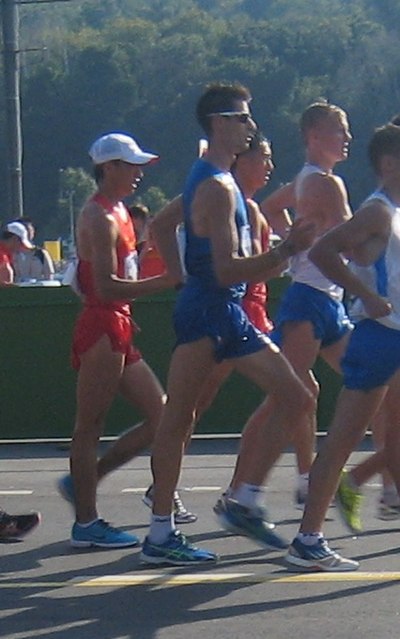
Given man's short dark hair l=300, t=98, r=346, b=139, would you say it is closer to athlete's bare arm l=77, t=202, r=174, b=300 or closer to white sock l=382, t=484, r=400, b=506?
athlete's bare arm l=77, t=202, r=174, b=300

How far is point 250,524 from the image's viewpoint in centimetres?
704

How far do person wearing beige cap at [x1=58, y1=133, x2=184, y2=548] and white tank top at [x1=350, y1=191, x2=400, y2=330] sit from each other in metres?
1.04

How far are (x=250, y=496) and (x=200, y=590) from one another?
0.64 meters

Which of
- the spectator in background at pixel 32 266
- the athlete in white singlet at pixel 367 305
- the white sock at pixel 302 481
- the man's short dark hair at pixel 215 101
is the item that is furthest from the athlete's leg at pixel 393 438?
the spectator in background at pixel 32 266

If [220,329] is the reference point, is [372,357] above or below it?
below

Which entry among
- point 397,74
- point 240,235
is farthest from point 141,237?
point 397,74

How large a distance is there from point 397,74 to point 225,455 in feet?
230

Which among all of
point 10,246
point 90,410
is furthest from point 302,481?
point 10,246

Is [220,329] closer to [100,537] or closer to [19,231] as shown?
[100,537]

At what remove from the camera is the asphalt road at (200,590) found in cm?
605

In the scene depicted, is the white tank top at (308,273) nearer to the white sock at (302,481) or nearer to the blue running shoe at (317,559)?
the white sock at (302,481)

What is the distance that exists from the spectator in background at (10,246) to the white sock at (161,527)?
7.55 m

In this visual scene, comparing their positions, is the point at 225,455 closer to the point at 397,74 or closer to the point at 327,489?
the point at 327,489

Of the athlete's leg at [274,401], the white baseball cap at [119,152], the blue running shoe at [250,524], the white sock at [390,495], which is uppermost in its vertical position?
the white baseball cap at [119,152]
